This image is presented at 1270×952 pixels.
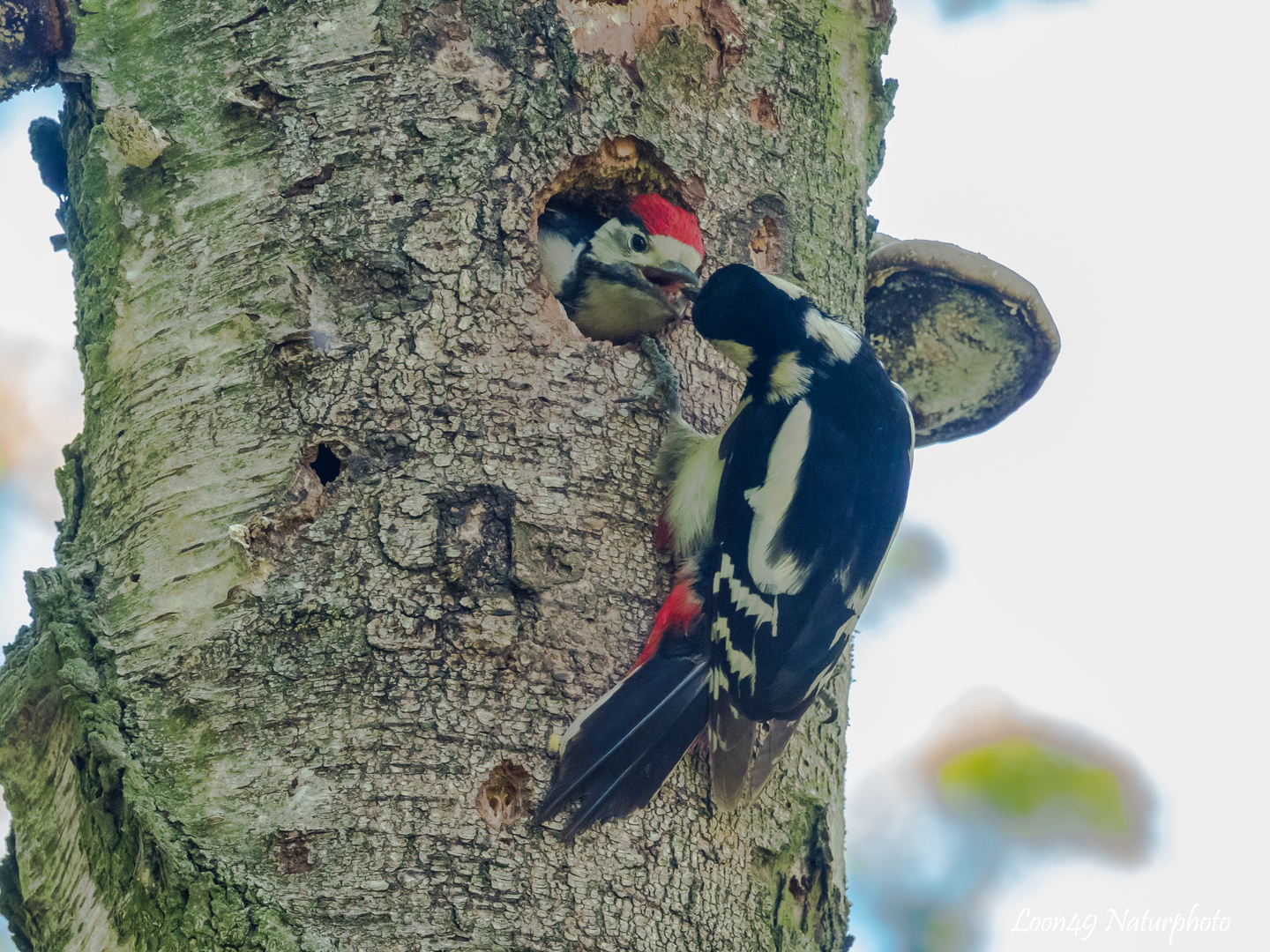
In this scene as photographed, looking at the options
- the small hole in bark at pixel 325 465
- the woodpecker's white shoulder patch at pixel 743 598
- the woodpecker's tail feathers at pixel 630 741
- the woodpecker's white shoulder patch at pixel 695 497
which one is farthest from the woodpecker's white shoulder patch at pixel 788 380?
the small hole in bark at pixel 325 465

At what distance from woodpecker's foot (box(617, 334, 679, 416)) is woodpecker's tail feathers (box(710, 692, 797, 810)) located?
0.47 meters

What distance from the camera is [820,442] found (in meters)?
2.26

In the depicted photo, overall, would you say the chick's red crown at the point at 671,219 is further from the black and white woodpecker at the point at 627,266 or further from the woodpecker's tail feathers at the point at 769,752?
the woodpecker's tail feathers at the point at 769,752

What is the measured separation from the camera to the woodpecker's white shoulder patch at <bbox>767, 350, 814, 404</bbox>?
2.31 meters

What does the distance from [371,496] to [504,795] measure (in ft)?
1.46

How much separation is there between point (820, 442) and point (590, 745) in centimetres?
92

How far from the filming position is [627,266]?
2.38 m

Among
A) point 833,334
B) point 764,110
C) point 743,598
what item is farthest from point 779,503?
point 764,110

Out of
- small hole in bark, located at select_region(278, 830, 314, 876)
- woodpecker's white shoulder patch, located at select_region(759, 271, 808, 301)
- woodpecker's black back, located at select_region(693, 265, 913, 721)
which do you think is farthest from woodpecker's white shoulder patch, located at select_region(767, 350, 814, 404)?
small hole in bark, located at select_region(278, 830, 314, 876)

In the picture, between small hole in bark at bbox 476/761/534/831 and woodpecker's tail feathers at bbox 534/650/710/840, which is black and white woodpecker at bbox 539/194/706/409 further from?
small hole in bark at bbox 476/761/534/831

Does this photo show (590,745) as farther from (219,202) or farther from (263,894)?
(219,202)

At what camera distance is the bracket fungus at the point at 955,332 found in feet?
9.61

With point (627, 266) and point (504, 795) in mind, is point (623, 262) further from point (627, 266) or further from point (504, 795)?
point (504, 795)

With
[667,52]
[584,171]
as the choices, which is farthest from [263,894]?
[667,52]
